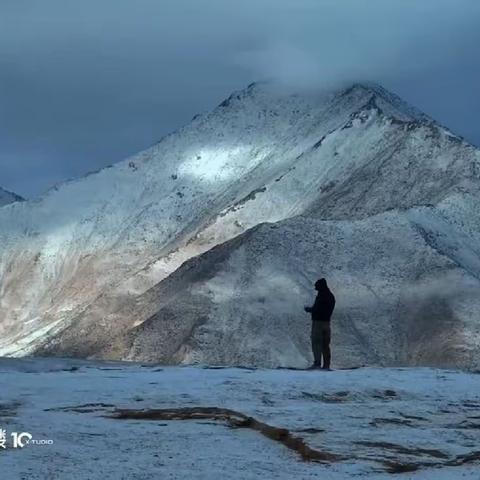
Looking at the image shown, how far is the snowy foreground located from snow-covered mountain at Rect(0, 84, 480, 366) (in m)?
43.8

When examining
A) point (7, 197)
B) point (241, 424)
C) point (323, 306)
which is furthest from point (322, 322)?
point (7, 197)

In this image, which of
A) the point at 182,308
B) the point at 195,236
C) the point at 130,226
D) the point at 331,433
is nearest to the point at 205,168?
the point at 130,226

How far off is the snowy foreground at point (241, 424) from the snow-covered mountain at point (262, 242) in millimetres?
43806

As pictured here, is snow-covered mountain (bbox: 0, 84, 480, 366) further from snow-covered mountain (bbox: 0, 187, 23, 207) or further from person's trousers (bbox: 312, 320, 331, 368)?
snow-covered mountain (bbox: 0, 187, 23, 207)

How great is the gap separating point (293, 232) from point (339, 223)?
13.3ft

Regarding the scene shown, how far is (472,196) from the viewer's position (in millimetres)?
84250

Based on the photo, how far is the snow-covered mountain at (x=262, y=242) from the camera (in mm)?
65062

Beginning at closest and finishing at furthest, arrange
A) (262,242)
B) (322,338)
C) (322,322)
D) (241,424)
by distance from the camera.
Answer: (241,424)
(322,338)
(322,322)
(262,242)

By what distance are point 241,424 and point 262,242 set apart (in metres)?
62.7

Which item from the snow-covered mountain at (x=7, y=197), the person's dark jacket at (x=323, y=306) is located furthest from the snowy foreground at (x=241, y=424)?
the snow-covered mountain at (x=7, y=197)

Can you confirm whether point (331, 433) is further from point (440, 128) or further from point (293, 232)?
point (440, 128)

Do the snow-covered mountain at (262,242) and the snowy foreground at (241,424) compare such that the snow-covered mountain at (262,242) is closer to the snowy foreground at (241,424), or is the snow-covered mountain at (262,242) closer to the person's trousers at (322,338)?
the person's trousers at (322,338)

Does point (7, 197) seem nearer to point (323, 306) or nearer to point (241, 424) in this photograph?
point (323, 306)

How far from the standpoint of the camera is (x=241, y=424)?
38.3ft
